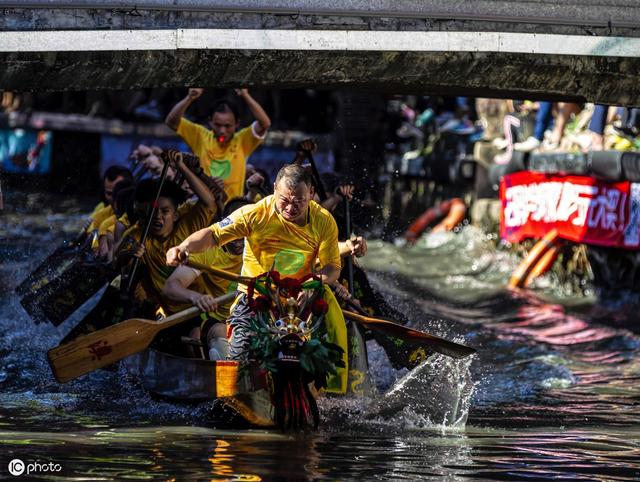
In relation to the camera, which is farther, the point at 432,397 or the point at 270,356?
the point at 432,397

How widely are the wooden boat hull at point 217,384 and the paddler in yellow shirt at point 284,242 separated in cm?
20

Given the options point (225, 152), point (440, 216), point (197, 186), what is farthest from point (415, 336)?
point (440, 216)

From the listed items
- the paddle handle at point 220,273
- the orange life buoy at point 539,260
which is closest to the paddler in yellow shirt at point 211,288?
the paddle handle at point 220,273

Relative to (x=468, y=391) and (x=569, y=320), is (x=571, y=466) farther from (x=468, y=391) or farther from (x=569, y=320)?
(x=569, y=320)

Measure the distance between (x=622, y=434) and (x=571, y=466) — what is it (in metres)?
1.56

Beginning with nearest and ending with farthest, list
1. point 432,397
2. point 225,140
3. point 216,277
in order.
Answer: point 432,397, point 216,277, point 225,140

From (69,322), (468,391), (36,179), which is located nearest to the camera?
(468,391)

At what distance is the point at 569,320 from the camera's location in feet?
57.5

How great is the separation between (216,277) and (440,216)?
1434 cm

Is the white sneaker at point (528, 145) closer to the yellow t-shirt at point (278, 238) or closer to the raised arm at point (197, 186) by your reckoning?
the raised arm at point (197, 186)

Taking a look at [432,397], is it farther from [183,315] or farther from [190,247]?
[190,247]

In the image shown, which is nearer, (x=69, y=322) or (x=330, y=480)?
(x=330, y=480)

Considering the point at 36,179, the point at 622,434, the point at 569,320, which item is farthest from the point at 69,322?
the point at 36,179

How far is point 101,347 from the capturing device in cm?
1040
